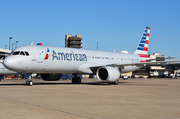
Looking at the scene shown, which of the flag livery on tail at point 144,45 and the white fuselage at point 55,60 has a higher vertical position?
the flag livery on tail at point 144,45

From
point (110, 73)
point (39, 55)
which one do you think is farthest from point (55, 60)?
point (110, 73)

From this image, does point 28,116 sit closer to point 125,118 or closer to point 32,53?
point 125,118

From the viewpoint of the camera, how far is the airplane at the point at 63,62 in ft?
83.1

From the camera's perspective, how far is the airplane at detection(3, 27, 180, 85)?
25.3m

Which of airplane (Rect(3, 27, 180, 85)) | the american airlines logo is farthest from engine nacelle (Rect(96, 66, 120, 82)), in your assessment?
the american airlines logo

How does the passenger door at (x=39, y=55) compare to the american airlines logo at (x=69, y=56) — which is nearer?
the passenger door at (x=39, y=55)

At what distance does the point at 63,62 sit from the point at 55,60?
1120 mm

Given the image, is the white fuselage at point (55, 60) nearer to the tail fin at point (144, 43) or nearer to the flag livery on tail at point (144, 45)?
the flag livery on tail at point (144, 45)

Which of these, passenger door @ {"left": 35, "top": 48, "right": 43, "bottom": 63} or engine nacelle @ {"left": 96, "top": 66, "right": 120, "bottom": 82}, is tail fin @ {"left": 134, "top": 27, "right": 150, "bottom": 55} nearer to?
engine nacelle @ {"left": 96, "top": 66, "right": 120, "bottom": 82}

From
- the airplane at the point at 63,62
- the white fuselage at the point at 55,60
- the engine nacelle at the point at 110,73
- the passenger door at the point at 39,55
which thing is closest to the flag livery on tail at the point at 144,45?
the airplane at the point at 63,62

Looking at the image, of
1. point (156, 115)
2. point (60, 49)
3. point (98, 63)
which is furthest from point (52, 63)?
point (156, 115)

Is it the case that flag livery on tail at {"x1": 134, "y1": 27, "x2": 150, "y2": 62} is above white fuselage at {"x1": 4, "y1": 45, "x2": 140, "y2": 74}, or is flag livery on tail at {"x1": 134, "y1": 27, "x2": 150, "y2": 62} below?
above

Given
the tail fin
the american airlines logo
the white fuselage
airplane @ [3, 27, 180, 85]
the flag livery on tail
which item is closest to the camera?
the white fuselage

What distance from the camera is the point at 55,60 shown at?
2752 cm
